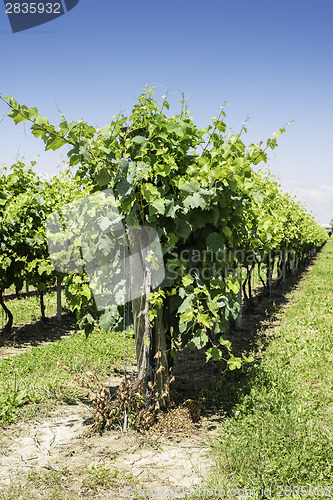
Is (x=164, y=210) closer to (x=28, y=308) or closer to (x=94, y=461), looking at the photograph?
(x=94, y=461)

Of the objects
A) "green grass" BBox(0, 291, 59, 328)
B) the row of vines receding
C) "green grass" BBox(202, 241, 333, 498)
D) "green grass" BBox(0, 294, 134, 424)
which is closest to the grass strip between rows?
"green grass" BBox(0, 294, 134, 424)

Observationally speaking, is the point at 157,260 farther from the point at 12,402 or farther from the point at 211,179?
the point at 12,402

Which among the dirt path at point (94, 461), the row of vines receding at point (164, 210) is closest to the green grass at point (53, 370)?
the dirt path at point (94, 461)

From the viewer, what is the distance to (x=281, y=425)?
3.62 meters

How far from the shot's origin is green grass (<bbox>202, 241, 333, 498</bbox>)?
9.78 ft

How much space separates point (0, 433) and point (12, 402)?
53cm

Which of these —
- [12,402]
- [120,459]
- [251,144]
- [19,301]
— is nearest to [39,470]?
[120,459]

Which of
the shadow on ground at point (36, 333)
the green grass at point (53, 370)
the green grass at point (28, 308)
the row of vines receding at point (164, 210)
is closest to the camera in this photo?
the row of vines receding at point (164, 210)

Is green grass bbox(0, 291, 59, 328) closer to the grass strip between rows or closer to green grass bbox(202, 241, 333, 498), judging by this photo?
the grass strip between rows

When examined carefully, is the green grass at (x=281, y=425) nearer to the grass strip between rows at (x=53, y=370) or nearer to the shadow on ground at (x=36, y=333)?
the grass strip between rows at (x=53, y=370)

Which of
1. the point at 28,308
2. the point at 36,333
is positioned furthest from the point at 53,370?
the point at 28,308

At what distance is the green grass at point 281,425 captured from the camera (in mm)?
2980

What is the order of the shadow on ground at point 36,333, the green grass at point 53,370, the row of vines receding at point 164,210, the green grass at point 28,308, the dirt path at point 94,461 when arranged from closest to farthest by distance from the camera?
the dirt path at point 94,461, the row of vines receding at point 164,210, the green grass at point 53,370, the shadow on ground at point 36,333, the green grass at point 28,308

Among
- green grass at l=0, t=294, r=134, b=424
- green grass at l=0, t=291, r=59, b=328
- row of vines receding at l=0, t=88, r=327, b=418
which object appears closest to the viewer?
row of vines receding at l=0, t=88, r=327, b=418
